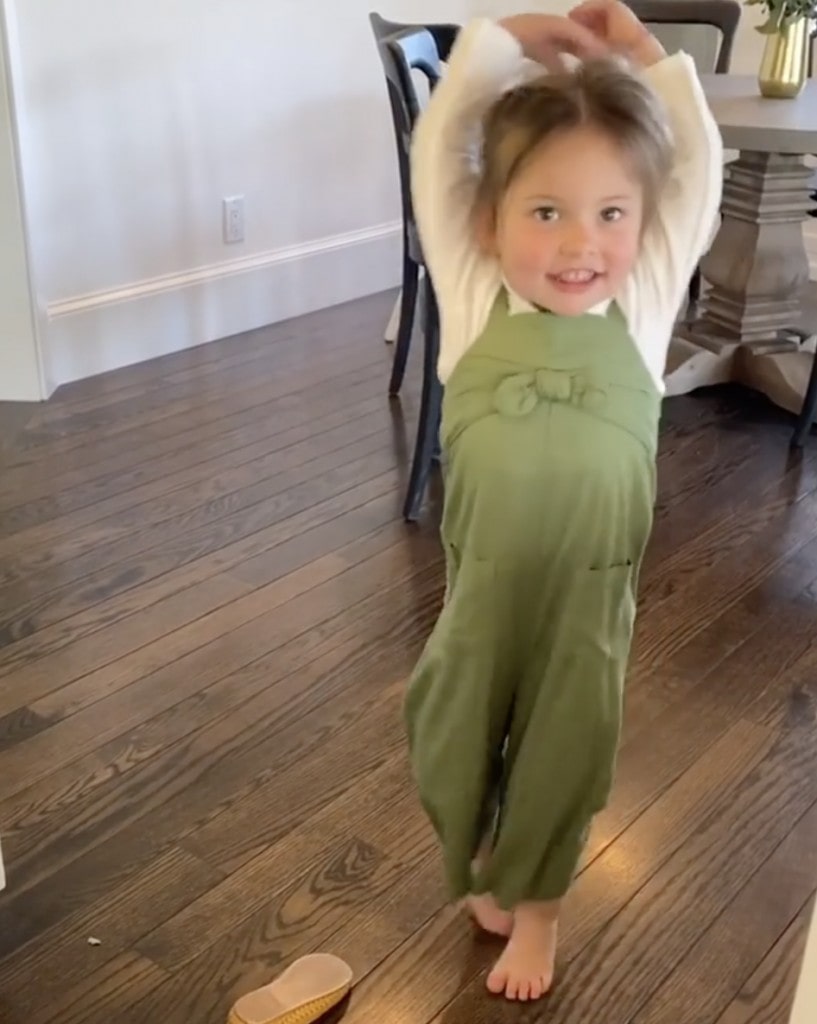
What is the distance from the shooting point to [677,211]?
114 centimetres

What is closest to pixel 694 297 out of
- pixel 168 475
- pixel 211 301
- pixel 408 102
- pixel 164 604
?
pixel 211 301

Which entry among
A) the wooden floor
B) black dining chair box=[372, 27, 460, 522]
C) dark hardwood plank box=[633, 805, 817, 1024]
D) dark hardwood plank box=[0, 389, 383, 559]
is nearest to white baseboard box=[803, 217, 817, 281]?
the wooden floor

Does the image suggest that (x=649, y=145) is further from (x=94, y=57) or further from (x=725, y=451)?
(x=94, y=57)

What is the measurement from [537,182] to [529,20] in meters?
0.19

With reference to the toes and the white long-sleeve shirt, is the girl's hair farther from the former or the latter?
the toes

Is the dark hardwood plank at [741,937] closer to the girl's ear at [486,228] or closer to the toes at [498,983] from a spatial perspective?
the toes at [498,983]

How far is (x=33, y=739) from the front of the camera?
5.64ft

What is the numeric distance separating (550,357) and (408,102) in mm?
1249

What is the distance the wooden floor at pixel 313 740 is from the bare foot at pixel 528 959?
0.02 metres

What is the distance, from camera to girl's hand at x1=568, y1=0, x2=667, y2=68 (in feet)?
3.71

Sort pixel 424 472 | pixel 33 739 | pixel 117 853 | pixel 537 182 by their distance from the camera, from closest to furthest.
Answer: pixel 537 182 → pixel 117 853 → pixel 33 739 → pixel 424 472

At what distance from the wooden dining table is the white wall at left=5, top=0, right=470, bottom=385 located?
1119 millimetres

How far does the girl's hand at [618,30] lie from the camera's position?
3.71 ft

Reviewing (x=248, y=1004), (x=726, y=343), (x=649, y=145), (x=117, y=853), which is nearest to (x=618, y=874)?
(x=248, y=1004)
